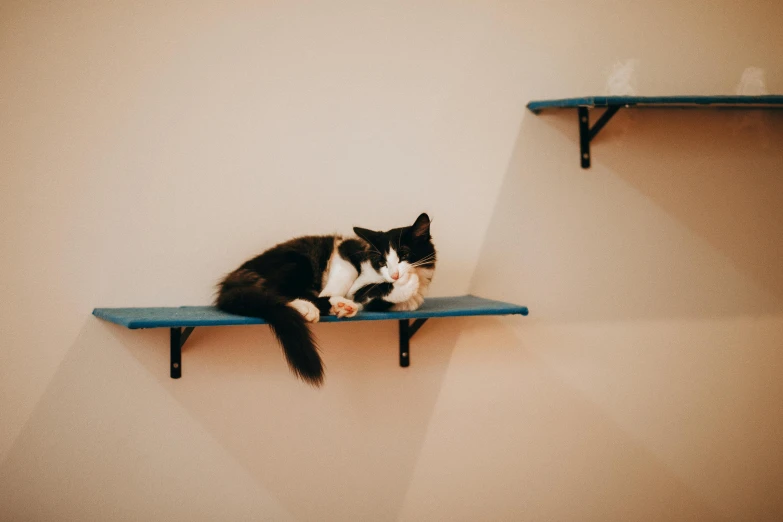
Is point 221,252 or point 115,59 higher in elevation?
point 115,59

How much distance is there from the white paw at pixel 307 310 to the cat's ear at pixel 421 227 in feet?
1.12

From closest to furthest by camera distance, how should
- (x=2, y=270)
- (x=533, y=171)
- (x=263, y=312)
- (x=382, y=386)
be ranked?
(x=263, y=312) < (x=2, y=270) < (x=382, y=386) < (x=533, y=171)

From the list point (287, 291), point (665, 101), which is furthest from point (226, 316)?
point (665, 101)

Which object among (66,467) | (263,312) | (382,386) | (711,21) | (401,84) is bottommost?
(66,467)

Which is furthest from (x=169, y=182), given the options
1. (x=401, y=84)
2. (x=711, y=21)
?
(x=711, y=21)

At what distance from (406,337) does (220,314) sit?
1.95ft

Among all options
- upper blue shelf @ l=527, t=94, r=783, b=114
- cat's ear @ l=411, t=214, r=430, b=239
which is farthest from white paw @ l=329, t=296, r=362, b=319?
upper blue shelf @ l=527, t=94, r=783, b=114

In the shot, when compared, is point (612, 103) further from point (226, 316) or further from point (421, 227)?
point (226, 316)

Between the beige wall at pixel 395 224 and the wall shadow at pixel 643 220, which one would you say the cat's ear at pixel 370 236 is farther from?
the wall shadow at pixel 643 220

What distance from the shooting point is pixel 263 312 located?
1.36 meters

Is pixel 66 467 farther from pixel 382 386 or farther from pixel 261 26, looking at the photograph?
pixel 261 26

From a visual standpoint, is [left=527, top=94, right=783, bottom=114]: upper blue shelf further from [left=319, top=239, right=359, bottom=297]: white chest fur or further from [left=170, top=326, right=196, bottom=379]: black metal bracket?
[left=170, top=326, right=196, bottom=379]: black metal bracket

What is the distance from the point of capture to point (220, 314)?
1452mm

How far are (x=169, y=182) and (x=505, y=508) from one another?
1.48 meters
